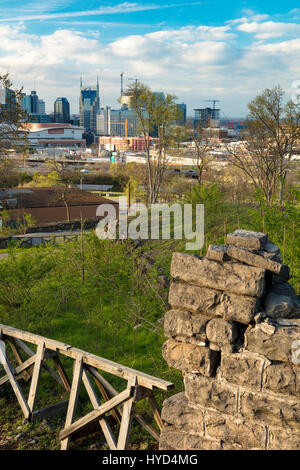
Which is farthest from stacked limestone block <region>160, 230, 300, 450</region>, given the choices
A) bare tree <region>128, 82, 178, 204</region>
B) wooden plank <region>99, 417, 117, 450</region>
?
bare tree <region>128, 82, 178, 204</region>

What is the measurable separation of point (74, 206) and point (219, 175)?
33.8 ft

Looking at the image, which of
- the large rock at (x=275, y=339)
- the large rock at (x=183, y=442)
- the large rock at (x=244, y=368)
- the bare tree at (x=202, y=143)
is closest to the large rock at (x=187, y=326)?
the large rock at (x=244, y=368)

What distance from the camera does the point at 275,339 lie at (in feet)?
10.8

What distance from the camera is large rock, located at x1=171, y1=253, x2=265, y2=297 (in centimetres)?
341

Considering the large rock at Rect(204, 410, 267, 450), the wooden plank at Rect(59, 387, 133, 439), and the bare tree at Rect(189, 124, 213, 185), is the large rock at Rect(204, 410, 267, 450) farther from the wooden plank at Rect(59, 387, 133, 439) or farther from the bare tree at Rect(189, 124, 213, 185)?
the bare tree at Rect(189, 124, 213, 185)

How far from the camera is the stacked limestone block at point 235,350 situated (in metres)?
3.30

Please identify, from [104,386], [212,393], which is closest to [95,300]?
[104,386]

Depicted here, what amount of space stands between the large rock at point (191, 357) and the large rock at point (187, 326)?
68 millimetres

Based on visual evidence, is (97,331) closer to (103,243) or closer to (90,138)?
(103,243)

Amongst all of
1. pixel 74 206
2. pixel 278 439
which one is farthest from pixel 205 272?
pixel 74 206

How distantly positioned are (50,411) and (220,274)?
11.9ft

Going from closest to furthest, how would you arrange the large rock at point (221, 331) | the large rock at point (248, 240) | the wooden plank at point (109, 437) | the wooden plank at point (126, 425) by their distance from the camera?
the large rock at point (221, 331) < the large rock at point (248, 240) < the wooden plank at point (126, 425) < the wooden plank at point (109, 437)

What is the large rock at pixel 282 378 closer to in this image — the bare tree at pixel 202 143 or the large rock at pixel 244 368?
the large rock at pixel 244 368
